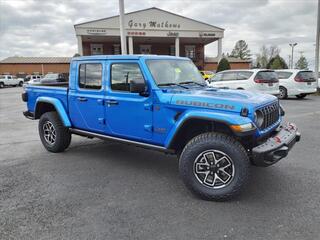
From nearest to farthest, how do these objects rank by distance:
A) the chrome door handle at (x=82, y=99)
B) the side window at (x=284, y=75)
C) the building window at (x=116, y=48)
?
the chrome door handle at (x=82, y=99)
the side window at (x=284, y=75)
the building window at (x=116, y=48)

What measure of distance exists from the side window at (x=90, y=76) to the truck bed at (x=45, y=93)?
517 mm

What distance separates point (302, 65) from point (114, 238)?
3394 inches

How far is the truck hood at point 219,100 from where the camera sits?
3.67m

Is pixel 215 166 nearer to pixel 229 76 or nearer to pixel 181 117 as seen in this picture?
pixel 181 117

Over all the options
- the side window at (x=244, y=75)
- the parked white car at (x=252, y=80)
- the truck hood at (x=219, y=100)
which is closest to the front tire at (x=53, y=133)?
the truck hood at (x=219, y=100)

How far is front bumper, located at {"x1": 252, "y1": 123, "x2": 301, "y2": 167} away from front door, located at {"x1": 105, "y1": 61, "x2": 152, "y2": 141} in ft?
5.16

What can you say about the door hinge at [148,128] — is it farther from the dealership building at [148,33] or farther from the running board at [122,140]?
the dealership building at [148,33]

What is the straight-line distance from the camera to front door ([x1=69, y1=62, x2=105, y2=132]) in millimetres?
5059

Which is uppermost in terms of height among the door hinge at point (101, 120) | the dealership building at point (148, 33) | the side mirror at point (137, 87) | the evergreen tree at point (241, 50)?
the evergreen tree at point (241, 50)

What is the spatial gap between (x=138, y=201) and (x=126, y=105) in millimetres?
1507

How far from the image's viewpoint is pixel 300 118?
31.7 ft

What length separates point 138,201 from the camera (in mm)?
3836

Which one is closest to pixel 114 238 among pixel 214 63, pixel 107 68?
pixel 107 68

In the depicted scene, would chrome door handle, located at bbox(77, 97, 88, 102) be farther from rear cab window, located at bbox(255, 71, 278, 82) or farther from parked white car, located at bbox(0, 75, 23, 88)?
parked white car, located at bbox(0, 75, 23, 88)
